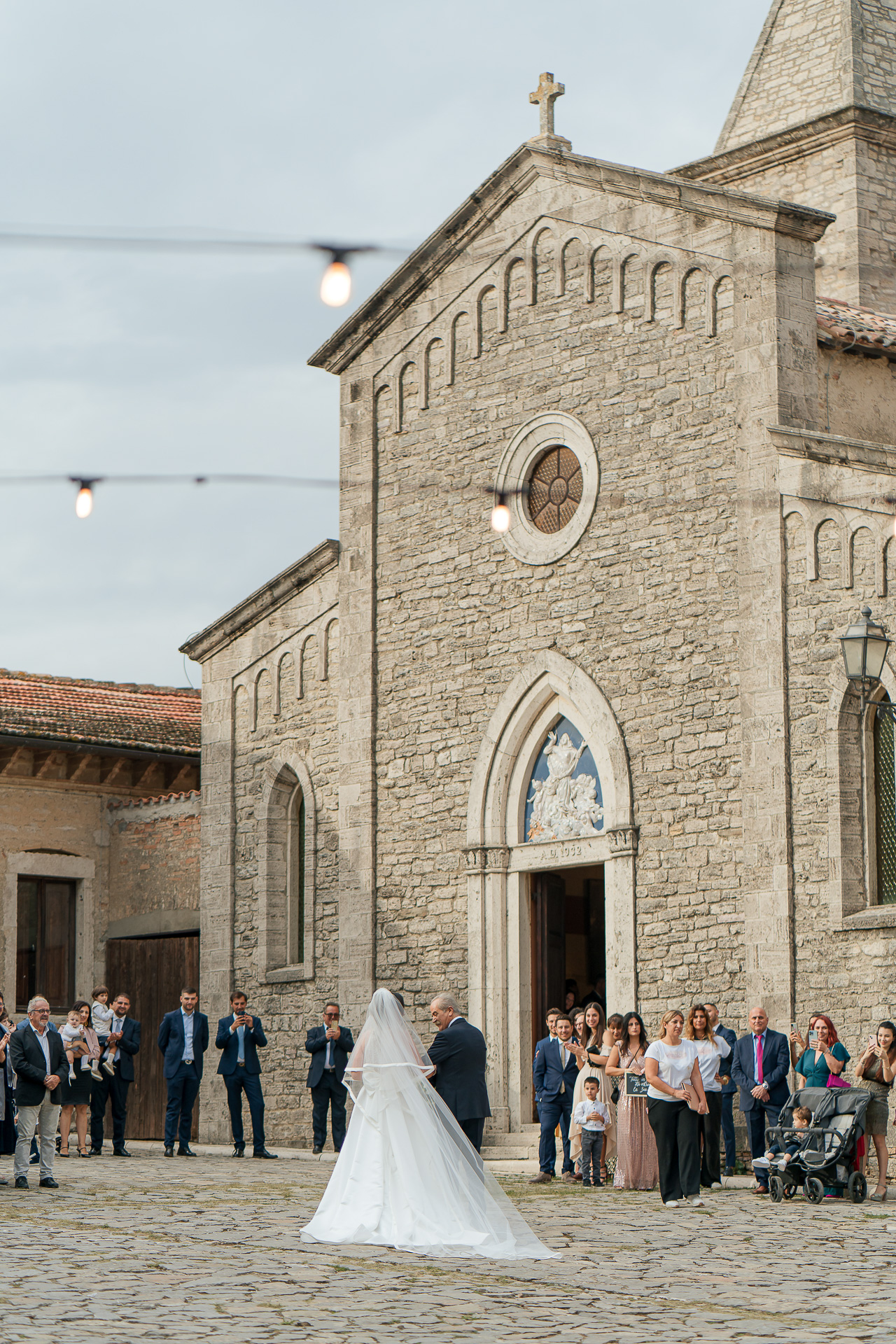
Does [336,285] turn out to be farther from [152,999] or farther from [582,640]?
[152,999]

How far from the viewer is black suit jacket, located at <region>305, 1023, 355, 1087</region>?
17609 millimetres

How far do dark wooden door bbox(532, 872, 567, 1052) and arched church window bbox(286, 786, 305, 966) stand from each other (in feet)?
11.2

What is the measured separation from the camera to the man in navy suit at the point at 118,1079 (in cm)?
1775

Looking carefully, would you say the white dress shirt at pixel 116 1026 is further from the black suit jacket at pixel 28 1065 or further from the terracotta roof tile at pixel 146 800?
the terracotta roof tile at pixel 146 800

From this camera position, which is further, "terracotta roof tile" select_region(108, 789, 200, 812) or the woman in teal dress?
"terracotta roof tile" select_region(108, 789, 200, 812)

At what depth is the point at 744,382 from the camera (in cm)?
1706

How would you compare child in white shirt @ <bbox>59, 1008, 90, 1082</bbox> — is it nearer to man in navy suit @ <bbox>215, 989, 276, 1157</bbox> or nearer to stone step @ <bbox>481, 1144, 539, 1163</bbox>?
man in navy suit @ <bbox>215, 989, 276, 1157</bbox>

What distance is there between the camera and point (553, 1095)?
1500 centimetres

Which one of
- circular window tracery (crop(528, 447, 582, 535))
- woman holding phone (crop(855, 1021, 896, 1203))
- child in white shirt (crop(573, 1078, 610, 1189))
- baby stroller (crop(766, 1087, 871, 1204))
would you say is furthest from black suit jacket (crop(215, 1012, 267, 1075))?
woman holding phone (crop(855, 1021, 896, 1203))

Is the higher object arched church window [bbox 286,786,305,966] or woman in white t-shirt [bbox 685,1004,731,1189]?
arched church window [bbox 286,786,305,966]

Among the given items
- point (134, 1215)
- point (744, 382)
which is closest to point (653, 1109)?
point (134, 1215)

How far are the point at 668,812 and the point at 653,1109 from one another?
481 centimetres

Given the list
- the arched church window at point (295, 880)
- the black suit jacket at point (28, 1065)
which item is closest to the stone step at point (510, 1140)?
the arched church window at point (295, 880)

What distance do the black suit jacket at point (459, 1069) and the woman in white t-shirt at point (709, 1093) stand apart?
230 cm
